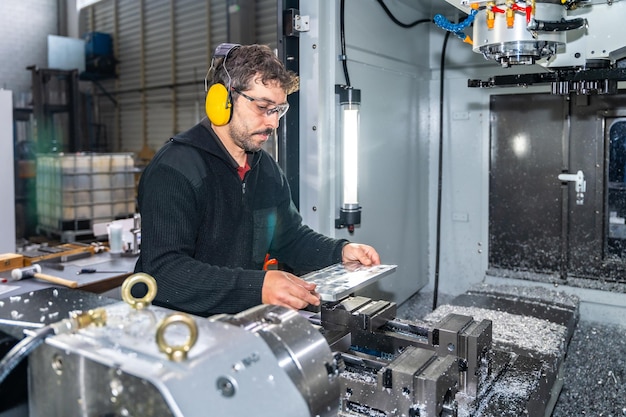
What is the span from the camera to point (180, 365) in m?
0.47

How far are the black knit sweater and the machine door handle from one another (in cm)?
149

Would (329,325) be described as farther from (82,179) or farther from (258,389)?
(82,179)

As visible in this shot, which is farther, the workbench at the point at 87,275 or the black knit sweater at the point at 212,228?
the workbench at the point at 87,275

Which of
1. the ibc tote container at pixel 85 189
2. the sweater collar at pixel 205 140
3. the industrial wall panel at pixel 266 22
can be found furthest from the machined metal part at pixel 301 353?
the industrial wall panel at pixel 266 22

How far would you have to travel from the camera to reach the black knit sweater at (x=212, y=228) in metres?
1.15

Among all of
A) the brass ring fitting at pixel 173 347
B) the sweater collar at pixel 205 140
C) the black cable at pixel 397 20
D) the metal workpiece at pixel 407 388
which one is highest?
the black cable at pixel 397 20

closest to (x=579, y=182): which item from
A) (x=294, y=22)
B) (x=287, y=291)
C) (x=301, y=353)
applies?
(x=294, y=22)

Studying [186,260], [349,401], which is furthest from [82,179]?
[349,401]

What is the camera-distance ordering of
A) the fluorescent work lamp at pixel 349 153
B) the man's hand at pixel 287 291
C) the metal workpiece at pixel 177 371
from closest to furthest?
the metal workpiece at pixel 177 371
the man's hand at pixel 287 291
the fluorescent work lamp at pixel 349 153

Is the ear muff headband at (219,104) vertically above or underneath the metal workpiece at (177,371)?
above

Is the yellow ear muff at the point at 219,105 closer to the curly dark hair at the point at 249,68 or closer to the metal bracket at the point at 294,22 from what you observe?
the curly dark hair at the point at 249,68

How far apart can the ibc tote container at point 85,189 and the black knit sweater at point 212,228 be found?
2371mm

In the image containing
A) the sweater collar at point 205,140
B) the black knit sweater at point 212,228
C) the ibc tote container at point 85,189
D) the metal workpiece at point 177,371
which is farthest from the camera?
the ibc tote container at point 85,189

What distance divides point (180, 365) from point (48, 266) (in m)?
1.97
